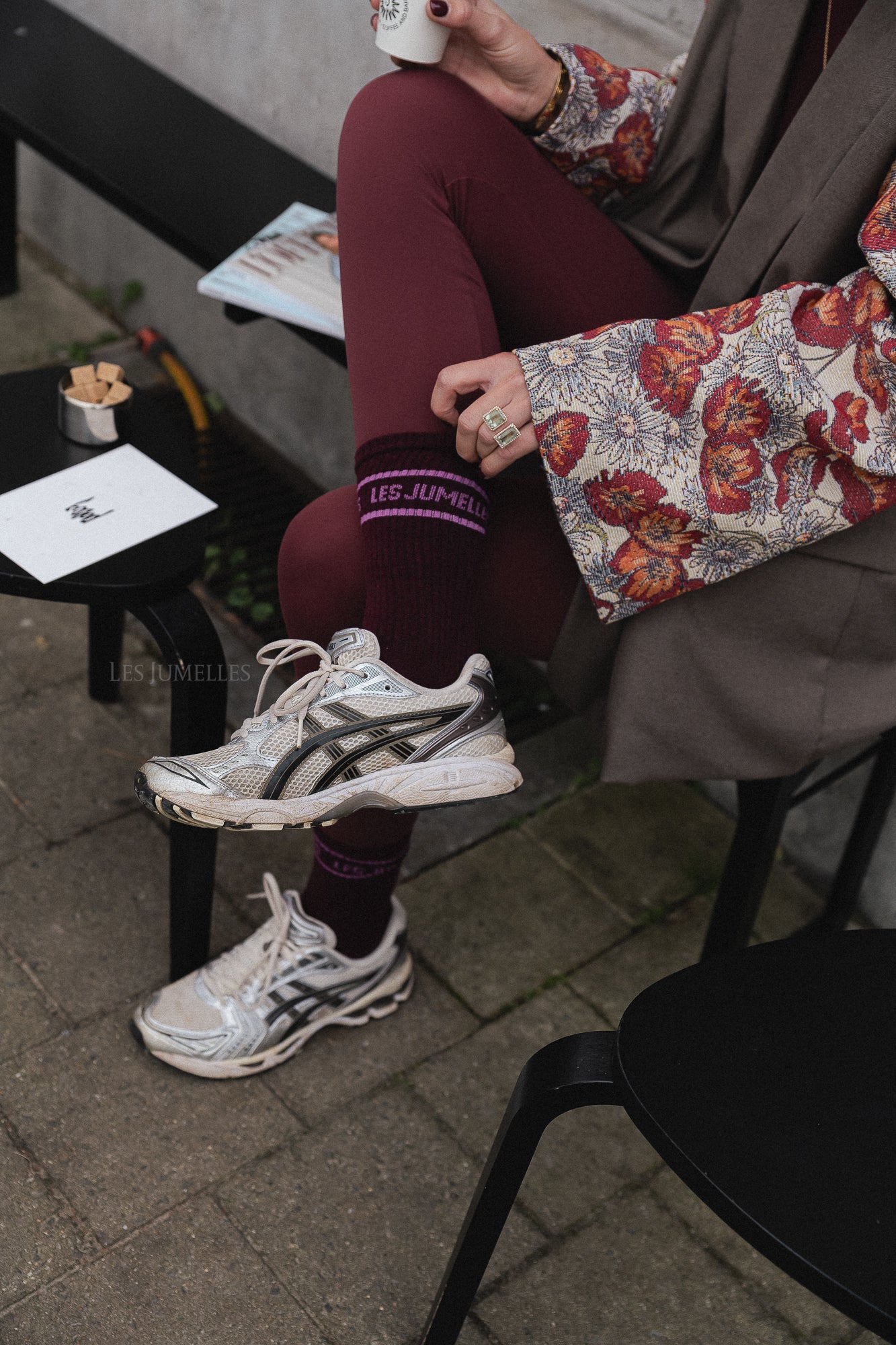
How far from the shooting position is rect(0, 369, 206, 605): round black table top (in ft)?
4.96

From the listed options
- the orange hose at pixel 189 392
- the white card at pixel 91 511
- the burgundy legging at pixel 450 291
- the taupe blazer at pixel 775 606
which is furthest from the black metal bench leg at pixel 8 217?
the taupe blazer at pixel 775 606

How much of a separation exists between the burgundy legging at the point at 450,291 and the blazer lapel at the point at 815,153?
0.20 m

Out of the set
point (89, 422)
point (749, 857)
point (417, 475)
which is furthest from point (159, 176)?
point (749, 857)

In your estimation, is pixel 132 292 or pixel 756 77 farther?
pixel 132 292

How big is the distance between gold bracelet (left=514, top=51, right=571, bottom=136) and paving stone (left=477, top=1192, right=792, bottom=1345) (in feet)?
4.79

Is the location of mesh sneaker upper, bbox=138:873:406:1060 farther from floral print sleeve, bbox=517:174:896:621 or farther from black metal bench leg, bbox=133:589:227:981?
floral print sleeve, bbox=517:174:896:621

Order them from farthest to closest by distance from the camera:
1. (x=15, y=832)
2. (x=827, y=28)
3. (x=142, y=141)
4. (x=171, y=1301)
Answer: (x=142, y=141), (x=15, y=832), (x=827, y=28), (x=171, y=1301)

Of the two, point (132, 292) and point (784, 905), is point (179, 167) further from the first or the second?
point (784, 905)

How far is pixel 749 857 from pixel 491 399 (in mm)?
752

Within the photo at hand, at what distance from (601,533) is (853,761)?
72 cm

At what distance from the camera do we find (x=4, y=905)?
1.88 metres

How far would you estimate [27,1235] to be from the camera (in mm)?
1479

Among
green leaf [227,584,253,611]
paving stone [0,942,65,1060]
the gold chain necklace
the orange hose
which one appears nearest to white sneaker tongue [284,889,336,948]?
paving stone [0,942,65,1060]

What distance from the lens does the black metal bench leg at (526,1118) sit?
1.10 metres
